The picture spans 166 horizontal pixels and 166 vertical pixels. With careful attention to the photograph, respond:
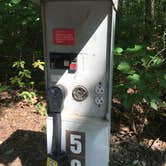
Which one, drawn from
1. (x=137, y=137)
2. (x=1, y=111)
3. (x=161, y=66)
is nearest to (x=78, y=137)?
(x=161, y=66)

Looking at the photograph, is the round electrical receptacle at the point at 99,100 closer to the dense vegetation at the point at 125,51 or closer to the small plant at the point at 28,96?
the dense vegetation at the point at 125,51

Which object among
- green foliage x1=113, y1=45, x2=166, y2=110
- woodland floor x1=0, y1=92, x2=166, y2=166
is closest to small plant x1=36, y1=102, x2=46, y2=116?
woodland floor x1=0, y1=92, x2=166, y2=166

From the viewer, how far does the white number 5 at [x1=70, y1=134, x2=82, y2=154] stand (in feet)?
8.77

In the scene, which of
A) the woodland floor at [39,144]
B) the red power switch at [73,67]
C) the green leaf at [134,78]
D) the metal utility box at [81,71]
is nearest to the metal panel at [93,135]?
the metal utility box at [81,71]

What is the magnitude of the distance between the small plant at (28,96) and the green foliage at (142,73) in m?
1.90

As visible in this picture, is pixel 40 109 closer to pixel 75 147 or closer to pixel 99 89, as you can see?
pixel 75 147

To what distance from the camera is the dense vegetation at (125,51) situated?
2.94m

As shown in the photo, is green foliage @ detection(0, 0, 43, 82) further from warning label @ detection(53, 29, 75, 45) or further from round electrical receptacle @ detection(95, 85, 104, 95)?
round electrical receptacle @ detection(95, 85, 104, 95)

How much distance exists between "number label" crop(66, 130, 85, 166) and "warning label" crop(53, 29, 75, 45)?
0.69m

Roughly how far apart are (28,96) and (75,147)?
215cm

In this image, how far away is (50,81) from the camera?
8.73 ft

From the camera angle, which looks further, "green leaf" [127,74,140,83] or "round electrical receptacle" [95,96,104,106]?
"green leaf" [127,74,140,83]

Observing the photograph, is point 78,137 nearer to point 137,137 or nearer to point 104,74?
point 104,74

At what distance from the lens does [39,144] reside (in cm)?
378
